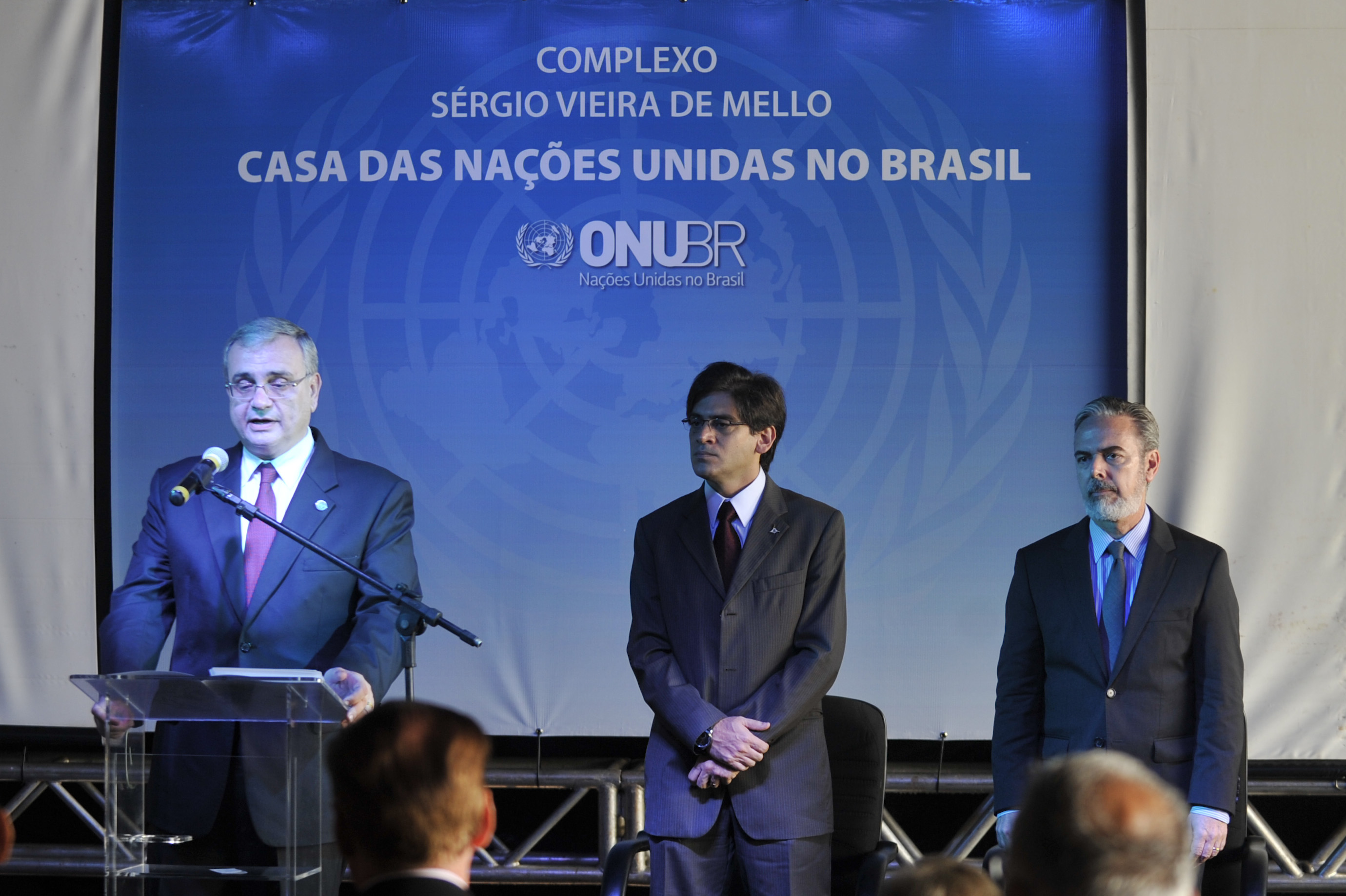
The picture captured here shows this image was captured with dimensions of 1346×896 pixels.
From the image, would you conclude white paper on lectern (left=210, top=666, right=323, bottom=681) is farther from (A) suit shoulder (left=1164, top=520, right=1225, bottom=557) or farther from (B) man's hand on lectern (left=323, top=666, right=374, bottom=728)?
(A) suit shoulder (left=1164, top=520, right=1225, bottom=557)

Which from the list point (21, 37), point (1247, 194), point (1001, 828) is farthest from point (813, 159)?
point (21, 37)

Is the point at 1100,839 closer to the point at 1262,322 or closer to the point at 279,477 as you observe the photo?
the point at 279,477

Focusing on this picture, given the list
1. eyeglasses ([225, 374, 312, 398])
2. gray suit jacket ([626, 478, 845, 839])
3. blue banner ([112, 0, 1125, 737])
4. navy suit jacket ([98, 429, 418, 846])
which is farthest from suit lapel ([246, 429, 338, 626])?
blue banner ([112, 0, 1125, 737])

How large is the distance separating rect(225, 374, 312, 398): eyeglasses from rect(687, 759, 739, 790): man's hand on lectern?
153 cm

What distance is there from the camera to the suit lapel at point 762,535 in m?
3.25

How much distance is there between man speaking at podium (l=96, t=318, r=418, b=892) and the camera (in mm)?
3334

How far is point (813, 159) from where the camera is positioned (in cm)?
461

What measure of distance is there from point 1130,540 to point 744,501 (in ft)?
3.29

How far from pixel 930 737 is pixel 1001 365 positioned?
1379 mm

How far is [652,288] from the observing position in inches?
182

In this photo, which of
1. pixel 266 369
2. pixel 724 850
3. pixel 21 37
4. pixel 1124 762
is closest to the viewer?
pixel 1124 762

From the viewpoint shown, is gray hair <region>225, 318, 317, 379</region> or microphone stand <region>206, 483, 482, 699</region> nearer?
microphone stand <region>206, 483, 482, 699</region>

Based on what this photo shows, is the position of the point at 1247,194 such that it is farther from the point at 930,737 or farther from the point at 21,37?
the point at 21,37

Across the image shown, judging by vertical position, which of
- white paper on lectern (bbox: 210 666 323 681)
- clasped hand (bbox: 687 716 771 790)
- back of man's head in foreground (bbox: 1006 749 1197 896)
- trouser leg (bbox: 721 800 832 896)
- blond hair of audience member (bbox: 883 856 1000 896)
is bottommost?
trouser leg (bbox: 721 800 832 896)
